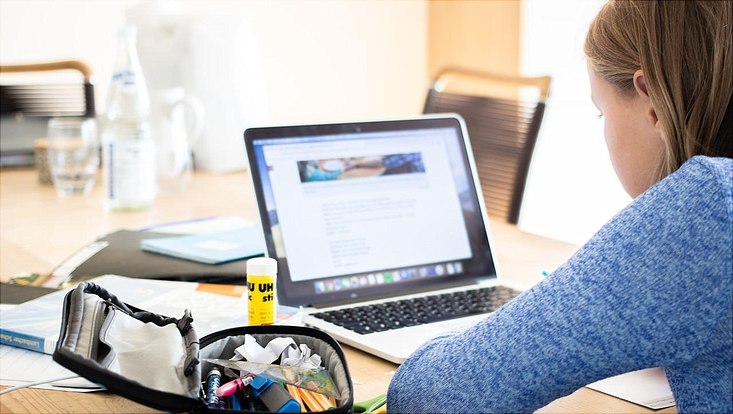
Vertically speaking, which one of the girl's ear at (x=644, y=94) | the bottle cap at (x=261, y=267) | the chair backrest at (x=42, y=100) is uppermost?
the girl's ear at (x=644, y=94)

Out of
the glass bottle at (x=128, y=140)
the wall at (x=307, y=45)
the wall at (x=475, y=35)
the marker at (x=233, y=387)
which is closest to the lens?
the marker at (x=233, y=387)

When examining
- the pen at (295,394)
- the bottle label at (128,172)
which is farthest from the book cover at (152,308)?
the bottle label at (128,172)

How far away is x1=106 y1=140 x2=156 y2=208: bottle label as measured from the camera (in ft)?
6.07

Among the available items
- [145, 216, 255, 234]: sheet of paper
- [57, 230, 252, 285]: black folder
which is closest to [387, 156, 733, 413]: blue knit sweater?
[57, 230, 252, 285]: black folder

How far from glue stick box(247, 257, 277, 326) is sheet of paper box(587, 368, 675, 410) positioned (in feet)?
1.20

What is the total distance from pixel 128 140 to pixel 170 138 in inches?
8.3

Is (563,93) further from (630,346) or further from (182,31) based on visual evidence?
(630,346)

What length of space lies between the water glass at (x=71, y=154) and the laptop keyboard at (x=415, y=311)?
3.49 ft

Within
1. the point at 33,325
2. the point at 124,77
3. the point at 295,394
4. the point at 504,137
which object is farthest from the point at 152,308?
the point at 504,137

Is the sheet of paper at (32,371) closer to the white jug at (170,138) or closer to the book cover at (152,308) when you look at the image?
the book cover at (152,308)

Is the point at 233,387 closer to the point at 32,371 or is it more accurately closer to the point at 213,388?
the point at 213,388

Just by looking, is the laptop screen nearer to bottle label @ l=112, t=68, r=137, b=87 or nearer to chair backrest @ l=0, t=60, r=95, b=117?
bottle label @ l=112, t=68, r=137, b=87

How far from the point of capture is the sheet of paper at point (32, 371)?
92 cm

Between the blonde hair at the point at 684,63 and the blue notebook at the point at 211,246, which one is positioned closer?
the blonde hair at the point at 684,63
